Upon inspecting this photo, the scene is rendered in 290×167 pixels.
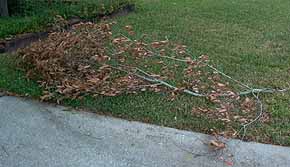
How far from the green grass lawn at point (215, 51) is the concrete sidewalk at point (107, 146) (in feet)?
0.61

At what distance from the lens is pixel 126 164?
3002mm

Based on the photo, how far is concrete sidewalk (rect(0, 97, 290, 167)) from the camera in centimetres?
304

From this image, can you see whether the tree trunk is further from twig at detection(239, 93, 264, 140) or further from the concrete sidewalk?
twig at detection(239, 93, 264, 140)

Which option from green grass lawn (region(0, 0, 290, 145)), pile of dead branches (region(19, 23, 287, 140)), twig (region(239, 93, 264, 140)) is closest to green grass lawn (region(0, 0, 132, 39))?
green grass lawn (region(0, 0, 290, 145))

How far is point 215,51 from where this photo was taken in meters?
5.69

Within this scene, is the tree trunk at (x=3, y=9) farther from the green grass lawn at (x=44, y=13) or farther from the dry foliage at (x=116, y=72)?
the dry foliage at (x=116, y=72)

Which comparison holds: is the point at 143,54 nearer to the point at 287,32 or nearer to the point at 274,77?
the point at 274,77

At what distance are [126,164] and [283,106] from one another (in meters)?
1.73

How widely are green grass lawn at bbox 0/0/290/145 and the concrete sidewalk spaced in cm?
19

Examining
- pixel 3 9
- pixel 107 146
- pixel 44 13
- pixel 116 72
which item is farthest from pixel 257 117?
pixel 3 9

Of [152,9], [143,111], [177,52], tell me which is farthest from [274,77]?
[152,9]

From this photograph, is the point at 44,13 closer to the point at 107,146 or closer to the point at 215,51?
the point at 215,51

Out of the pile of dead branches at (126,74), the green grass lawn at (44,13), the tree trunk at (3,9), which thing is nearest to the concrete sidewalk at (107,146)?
the pile of dead branches at (126,74)

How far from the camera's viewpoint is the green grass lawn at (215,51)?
370 cm
